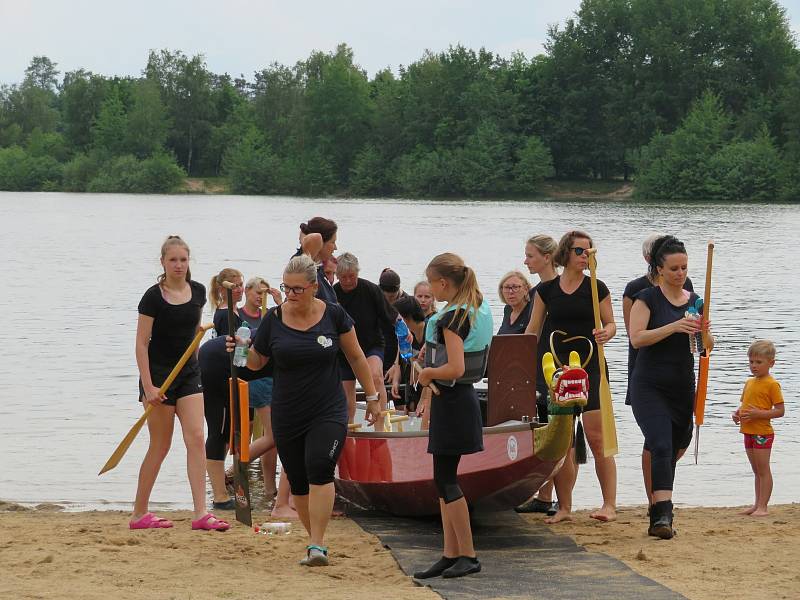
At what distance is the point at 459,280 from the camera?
21.7ft

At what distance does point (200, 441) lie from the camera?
7770 millimetres

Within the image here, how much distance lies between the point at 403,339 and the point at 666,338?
2687 mm

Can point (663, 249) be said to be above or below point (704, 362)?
above

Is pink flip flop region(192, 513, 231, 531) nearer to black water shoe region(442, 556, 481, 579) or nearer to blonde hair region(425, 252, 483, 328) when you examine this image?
black water shoe region(442, 556, 481, 579)

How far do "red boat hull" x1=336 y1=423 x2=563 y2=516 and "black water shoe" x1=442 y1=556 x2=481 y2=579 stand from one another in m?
1.06

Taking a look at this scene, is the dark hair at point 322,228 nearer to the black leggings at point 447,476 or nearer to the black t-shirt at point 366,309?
the black t-shirt at point 366,309

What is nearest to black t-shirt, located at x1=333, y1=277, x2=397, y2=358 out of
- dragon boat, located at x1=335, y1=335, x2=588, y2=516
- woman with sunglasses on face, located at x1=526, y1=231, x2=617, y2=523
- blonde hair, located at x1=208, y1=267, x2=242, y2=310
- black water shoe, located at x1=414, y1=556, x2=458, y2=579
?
dragon boat, located at x1=335, y1=335, x2=588, y2=516

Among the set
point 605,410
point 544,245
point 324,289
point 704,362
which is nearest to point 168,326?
point 324,289

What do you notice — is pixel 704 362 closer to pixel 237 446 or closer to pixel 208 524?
pixel 237 446

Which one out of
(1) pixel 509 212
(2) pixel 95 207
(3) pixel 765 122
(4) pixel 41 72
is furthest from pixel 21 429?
(4) pixel 41 72

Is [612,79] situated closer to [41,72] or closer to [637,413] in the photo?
[637,413]

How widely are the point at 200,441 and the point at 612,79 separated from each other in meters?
93.7

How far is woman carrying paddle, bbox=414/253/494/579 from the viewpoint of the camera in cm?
657

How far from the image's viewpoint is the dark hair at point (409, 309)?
399 inches
